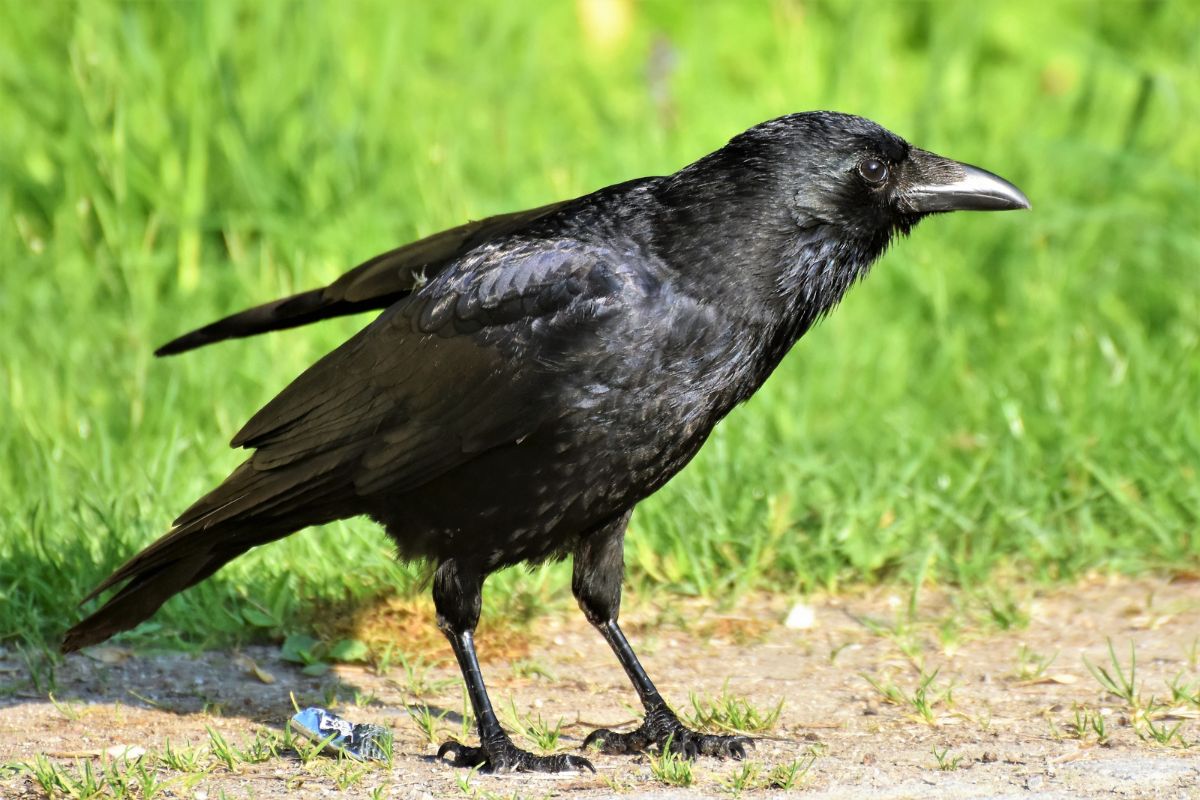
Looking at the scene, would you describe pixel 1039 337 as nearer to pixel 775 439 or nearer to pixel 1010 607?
pixel 775 439

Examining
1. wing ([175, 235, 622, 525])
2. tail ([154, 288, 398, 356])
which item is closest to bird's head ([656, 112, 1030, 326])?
wing ([175, 235, 622, 525])

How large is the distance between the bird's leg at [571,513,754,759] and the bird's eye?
971 mm

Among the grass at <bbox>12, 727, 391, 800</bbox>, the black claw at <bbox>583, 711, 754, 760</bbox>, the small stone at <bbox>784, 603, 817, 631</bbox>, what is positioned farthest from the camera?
the small stone at <bbox>784, 603, 817, 631</bbox>

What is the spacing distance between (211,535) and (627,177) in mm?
3243

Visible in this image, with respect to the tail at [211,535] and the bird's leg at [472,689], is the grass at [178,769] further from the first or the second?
the tail at [211,535]

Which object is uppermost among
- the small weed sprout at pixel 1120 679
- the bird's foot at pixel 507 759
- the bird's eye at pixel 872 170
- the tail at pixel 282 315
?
the bird's eye at pixel 872 170

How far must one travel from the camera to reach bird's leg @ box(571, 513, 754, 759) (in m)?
3.77

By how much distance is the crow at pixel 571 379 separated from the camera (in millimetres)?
3607

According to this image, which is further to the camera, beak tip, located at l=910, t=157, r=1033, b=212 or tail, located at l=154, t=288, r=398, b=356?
tail, located at l=154, t=288, r=398, b=356

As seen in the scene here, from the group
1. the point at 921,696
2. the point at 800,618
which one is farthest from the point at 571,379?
the point at 800,618

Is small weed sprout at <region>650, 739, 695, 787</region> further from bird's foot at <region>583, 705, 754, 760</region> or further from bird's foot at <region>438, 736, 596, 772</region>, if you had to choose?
bird's foot at <region>438, 736, 596, 772</region>

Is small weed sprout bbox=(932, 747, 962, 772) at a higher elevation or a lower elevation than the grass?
lower

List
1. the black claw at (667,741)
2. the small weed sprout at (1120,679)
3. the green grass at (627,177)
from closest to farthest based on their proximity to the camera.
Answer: the black claw at (667,741)
the small weed sprout at (1120,679)
the green grass at (627,177)

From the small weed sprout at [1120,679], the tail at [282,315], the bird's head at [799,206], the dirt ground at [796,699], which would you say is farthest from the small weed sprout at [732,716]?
the tail at [282,315]
